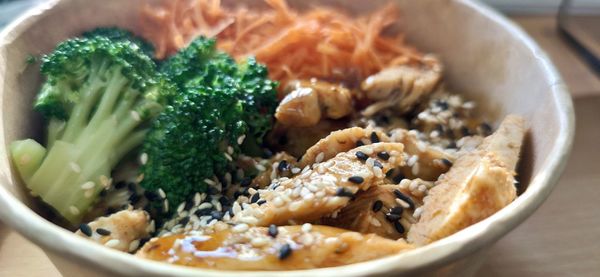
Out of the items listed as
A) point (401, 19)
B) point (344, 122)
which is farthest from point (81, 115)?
point (401, 19)

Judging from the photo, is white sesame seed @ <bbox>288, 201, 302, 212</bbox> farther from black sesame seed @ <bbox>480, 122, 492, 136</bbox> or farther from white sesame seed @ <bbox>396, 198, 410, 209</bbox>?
black sesame seed @ <bbox>480, 122, 492, 136</bbox>

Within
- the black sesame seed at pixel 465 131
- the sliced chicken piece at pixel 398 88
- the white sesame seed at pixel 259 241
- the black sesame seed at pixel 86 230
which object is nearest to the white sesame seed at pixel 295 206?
the white sesame seed at pixel 259 241

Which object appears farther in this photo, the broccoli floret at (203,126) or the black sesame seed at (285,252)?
the broccoli floret at (203,126)

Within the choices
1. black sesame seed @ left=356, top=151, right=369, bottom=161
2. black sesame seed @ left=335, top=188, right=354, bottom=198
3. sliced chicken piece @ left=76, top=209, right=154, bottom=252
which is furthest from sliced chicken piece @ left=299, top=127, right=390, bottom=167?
sliced chicken piece @ left=76, top=209, right=154, bottom=252

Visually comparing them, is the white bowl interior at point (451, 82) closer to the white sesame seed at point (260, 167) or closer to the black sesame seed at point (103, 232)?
the black sesame seed at point (103, 232)

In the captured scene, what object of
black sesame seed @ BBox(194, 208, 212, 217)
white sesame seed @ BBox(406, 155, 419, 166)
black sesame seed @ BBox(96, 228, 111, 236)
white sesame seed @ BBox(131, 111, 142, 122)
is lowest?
white sesame seed @ BBox(406, 155, 419, 166)

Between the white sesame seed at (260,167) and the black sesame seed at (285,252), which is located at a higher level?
the black sesame seed at (285,252)
